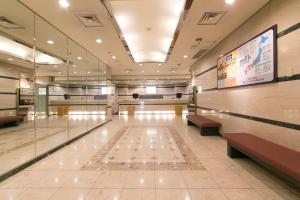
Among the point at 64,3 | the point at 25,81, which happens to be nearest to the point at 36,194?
the point at 25,81

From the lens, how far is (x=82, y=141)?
597cm

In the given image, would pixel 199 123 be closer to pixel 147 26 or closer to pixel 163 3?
pixel 147 26

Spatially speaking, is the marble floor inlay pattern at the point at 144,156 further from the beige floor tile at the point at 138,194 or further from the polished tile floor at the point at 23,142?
the polished tile floor at the point at 23,142

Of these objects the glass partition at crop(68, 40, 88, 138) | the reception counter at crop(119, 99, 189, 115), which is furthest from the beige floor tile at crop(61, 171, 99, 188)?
the reception counter at crop(119, 99, 189, 115)

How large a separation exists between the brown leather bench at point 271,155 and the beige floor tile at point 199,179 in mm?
838

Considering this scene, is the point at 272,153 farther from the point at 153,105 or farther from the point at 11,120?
the point at 153,105

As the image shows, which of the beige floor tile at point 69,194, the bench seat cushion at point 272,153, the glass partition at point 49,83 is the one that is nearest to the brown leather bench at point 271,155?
the bench seat cushion at point 272,153

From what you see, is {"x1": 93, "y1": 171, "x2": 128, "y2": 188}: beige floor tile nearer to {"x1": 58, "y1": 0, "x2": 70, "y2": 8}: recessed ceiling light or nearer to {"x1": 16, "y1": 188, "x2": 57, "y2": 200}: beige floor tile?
{"x1": 16, "y1": 188, "x2": 57, "y2": 200}: beige floor tile

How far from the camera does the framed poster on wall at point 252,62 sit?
3.66 m

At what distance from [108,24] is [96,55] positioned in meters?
3.86

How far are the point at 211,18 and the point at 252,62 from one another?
58.2 inches

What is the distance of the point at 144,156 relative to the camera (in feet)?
14.4

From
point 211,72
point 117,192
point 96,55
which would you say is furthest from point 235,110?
point 96,55

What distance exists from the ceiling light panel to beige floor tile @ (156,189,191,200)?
370cm
